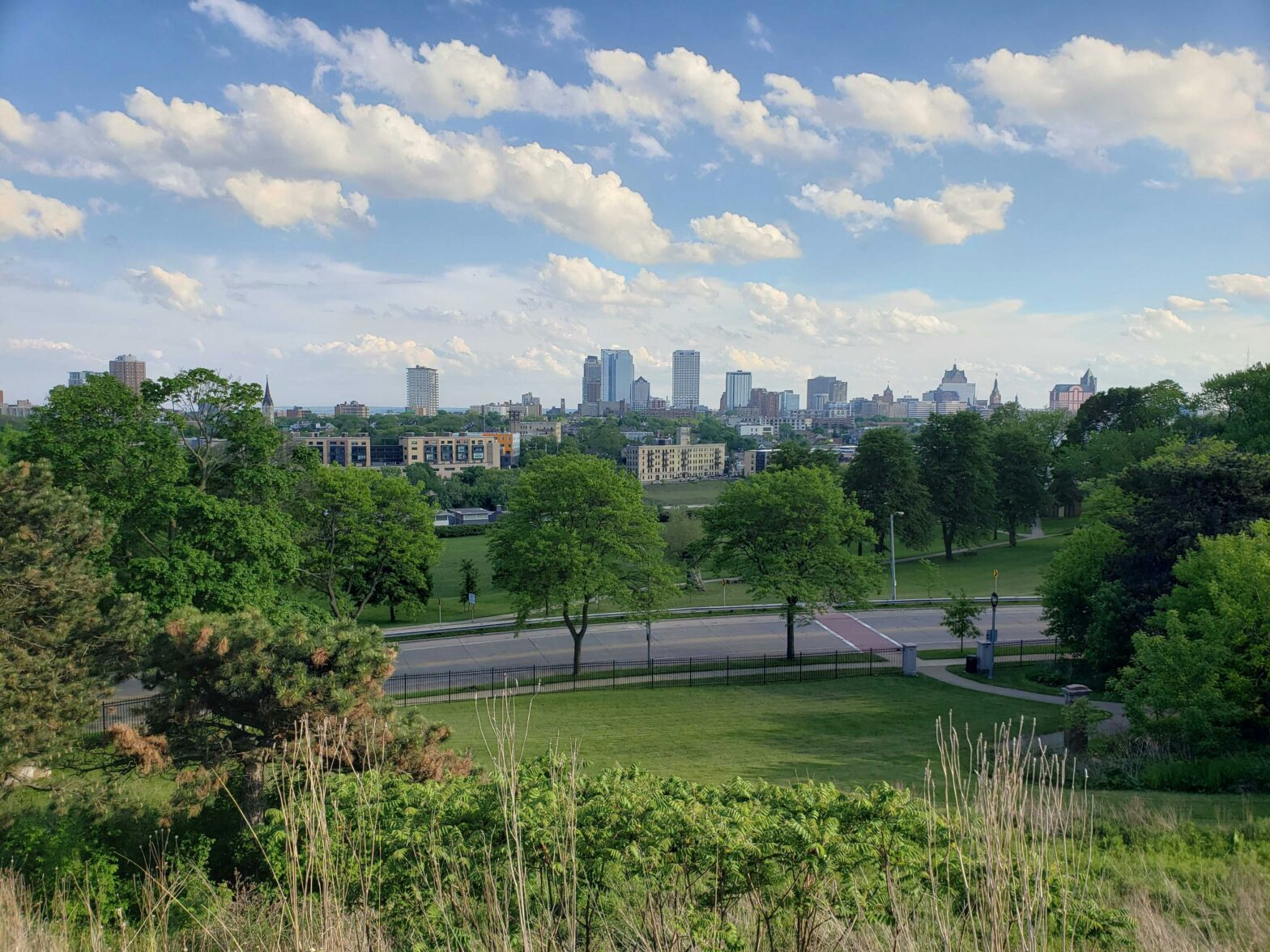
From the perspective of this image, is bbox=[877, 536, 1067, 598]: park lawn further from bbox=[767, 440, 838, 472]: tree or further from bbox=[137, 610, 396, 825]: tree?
bbox=[137, 610, 396, 825]: tree

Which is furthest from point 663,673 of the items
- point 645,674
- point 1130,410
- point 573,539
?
point 1130,410

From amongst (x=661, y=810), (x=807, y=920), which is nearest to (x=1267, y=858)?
(x=807, y=920)

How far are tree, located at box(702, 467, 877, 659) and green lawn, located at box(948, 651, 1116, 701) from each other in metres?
4.68

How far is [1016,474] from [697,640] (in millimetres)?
30348

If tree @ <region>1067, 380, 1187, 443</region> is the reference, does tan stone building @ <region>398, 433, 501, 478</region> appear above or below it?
above

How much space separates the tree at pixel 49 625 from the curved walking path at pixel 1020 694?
1952 cm

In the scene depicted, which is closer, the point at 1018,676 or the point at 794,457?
the point at 1018,676

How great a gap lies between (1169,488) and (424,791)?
24.5 metres

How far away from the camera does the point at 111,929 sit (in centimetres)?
729

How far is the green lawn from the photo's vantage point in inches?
963

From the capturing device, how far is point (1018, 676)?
87.1ft

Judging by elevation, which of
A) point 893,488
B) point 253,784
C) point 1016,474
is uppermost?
point 1016,474

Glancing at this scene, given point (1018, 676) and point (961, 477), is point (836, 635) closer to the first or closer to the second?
point (1018, 676)

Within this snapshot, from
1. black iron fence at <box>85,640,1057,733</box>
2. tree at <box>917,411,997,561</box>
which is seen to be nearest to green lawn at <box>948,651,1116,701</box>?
black iron fence at <box>85,640,1057,733</box>
